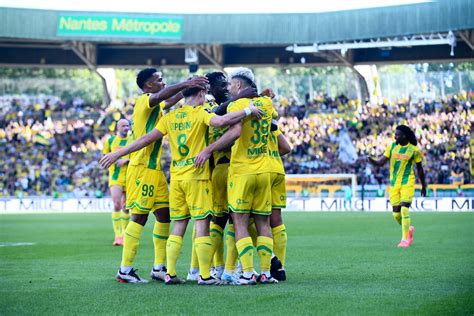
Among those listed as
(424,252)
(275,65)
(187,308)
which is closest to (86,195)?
(275,65)

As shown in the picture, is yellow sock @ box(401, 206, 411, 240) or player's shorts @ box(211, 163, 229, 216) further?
yellow sock @ box(401, 206, 411, 240)

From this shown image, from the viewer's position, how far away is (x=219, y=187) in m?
10.3

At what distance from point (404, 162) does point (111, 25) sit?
104 feet

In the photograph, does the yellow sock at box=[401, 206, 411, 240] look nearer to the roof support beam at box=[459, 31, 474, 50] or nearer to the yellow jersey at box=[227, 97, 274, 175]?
the yellow jersey at box=[227, 97, 274, 175]

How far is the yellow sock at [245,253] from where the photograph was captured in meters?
9.45

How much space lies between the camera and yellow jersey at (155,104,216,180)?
9633mm

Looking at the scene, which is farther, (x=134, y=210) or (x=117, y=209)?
(x=117, y=209)

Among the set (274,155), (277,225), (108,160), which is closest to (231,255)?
(277,225)

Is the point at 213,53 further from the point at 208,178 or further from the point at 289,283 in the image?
the point at 289,283

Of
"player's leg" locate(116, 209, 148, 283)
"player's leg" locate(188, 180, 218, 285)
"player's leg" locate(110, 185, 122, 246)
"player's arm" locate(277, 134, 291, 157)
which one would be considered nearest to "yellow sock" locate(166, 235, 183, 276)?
"player's leg" locate(188, 180, 218, 285)

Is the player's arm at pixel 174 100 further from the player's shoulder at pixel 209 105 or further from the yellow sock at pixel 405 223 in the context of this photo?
the yellow sock at pixel 405 223

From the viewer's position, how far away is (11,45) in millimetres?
52500

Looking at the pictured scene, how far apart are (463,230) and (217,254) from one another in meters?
12.3

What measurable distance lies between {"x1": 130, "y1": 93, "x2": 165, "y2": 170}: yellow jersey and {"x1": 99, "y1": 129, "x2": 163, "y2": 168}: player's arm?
1.25ft
